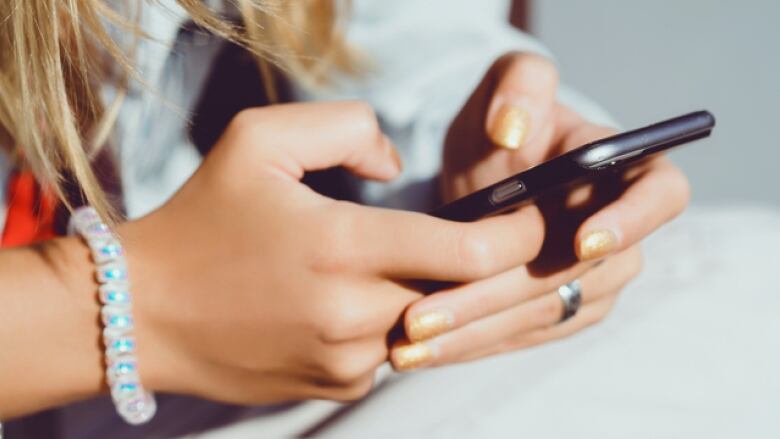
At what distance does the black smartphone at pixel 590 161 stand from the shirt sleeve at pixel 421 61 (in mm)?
355

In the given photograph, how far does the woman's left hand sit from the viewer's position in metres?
0.41

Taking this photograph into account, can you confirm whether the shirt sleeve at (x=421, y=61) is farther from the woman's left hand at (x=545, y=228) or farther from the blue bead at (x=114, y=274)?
the blue bead at (x=114, y=274)

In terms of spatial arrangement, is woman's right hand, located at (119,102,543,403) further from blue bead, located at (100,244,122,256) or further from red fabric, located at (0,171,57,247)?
red fabric, located at (0,171,57,247)

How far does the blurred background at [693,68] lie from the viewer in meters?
1.18

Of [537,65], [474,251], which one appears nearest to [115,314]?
[474,251]

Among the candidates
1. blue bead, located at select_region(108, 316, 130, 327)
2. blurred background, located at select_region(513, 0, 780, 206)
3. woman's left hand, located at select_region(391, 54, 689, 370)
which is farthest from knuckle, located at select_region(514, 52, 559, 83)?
blurred background, located at select_region(513, 0, 780, 206)

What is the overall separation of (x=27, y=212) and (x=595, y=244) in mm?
462

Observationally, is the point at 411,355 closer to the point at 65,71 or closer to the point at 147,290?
the point at 147,290

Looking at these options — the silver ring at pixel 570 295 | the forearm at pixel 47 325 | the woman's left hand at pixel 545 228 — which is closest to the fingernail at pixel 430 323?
the woman's left hand at pixel 545 228

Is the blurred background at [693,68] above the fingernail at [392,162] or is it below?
below

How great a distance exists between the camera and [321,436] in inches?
19.9

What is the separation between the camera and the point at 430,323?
1.33 feet

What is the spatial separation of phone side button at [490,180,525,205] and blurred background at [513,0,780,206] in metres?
1.01

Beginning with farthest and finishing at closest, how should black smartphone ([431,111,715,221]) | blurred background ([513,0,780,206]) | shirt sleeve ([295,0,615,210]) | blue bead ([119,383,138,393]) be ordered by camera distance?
blurred background ([513,0,780,206])
shirt sleeve ([295,0,615,210])
blue bead ([119,383,138,393])
black smartphone ([431,111,715,221])
